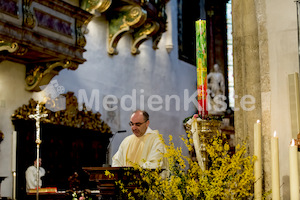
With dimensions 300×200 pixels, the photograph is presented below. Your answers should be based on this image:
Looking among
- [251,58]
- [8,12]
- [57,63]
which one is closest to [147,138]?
[251,58]

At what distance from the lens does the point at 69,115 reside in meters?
13.1

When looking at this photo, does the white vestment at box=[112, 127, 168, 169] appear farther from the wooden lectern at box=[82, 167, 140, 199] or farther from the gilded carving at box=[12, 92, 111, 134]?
the gilded carving at box=[12, 92, 111, 134]

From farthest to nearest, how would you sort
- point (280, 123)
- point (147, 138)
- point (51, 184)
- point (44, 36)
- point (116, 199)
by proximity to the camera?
point (51, 184) → point (44, 36) → point (147, 138) → point (116, 199) → point (280, 123)

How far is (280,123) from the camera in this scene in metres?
3.05

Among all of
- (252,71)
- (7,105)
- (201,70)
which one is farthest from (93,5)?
(252,71)

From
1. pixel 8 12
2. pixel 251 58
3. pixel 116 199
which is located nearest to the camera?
pixel 251 58

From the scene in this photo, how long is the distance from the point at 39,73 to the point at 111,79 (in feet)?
11.5

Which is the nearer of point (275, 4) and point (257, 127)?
point (257, 127)

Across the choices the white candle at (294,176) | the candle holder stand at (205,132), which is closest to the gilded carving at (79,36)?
the candle holder stand at (205,132)

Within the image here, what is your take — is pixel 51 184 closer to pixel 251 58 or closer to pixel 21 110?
pixel 21 110

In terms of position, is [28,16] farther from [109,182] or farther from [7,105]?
[109,182]

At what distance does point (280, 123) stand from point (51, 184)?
1010 cm

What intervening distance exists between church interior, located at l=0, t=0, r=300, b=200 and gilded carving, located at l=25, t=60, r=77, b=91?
0.02 meters

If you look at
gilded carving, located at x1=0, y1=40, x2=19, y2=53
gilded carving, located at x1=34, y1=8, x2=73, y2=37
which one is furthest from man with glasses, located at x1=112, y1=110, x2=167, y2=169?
gilded carving, located at x1=34, y1=8, x2=73, y2=37
